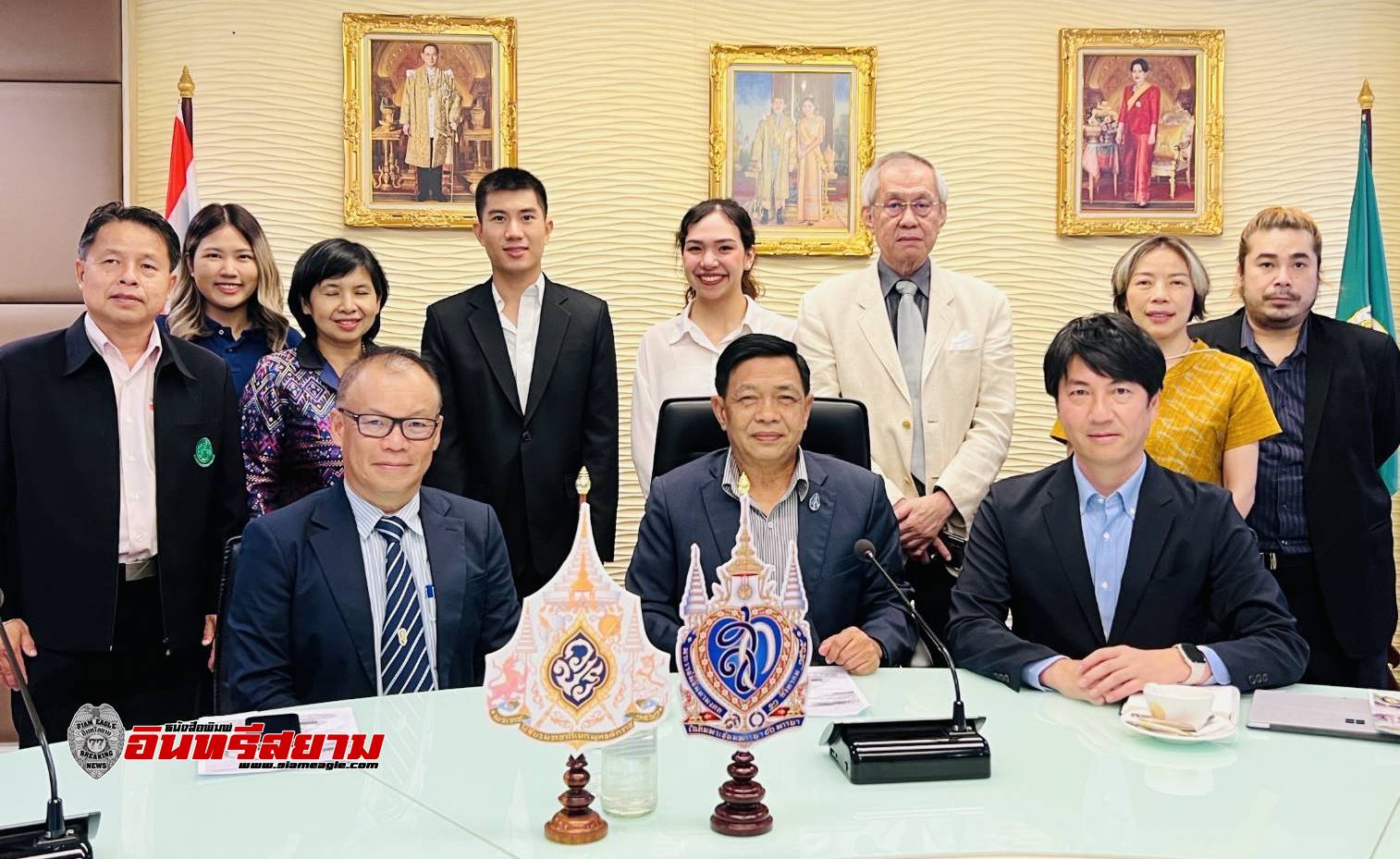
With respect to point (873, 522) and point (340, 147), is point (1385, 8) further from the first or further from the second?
point (340, 147)

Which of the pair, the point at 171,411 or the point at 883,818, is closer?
the point at 883,818

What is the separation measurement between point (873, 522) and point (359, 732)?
3.70 ft

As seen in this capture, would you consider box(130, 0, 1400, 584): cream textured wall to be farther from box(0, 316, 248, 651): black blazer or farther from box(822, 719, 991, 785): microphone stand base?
box(822, 719, 991, 785): microphone stand base

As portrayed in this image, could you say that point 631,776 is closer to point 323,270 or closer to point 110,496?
point 110,496

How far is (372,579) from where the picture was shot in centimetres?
213

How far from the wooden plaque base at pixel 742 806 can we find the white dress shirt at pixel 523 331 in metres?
1.89

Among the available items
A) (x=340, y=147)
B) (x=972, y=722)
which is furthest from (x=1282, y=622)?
(x=340, y=147)

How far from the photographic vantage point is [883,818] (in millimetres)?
1479

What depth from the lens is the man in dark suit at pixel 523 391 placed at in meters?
3.21

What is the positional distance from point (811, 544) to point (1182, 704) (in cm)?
85

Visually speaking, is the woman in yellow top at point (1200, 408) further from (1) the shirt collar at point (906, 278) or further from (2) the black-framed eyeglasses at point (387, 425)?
(2) the black-framed eyeglasses at point (387, 425)

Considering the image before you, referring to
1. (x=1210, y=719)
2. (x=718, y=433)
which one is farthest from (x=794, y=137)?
(x=1210, y=719)

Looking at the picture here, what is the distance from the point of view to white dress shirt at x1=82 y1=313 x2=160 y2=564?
2.60m

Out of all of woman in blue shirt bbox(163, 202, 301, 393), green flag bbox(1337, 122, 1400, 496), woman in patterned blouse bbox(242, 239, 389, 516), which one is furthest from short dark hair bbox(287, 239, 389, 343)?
green flag bbox(1337, 122, 1400, 496)
